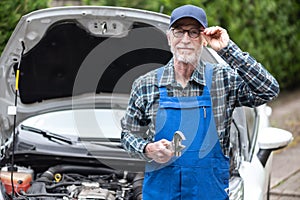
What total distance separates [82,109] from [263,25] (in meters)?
7.31

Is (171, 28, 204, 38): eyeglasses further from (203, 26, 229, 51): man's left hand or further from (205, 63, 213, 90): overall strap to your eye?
(205, 63, 213, 90): overall strap

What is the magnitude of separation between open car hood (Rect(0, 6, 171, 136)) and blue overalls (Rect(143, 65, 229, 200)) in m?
0.91

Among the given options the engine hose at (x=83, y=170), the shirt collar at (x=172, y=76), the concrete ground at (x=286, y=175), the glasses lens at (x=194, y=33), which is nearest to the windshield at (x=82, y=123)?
the engine hose at (x=83, y=170)

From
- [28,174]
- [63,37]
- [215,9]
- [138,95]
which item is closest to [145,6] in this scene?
[215,9]

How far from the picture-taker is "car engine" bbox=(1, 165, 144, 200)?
14.1ft

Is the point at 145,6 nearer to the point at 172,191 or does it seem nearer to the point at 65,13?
the point at 65,13

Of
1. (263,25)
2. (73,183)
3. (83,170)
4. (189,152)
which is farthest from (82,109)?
(263,25)

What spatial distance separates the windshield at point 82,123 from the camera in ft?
16.9

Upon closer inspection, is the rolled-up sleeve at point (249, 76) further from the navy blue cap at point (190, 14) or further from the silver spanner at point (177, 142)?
the silver spanner at point (177, 142)

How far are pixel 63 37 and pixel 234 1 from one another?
635 cm

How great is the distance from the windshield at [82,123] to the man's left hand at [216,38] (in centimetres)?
164

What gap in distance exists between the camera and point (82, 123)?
524 centimetres

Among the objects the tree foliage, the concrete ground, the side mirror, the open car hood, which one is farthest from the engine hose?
the tree foliage

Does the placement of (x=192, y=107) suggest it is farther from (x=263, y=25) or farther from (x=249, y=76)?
(x=263, y=25)
